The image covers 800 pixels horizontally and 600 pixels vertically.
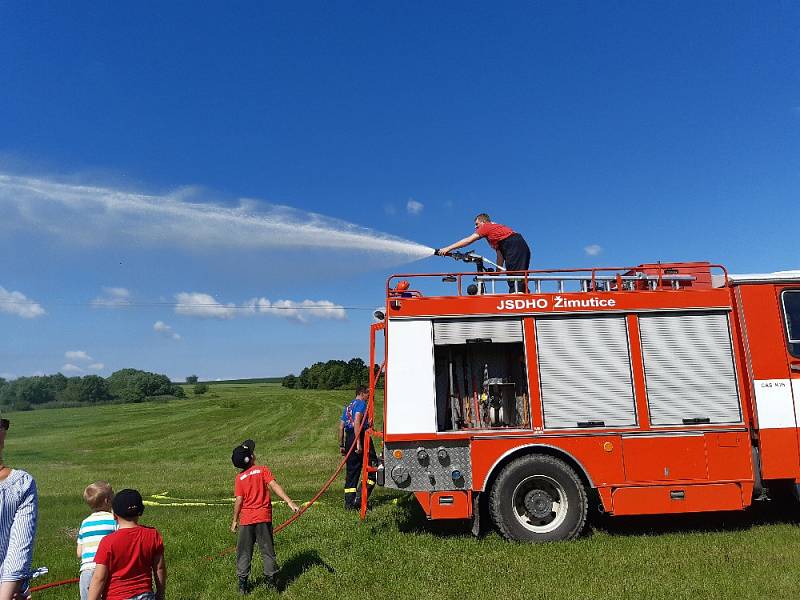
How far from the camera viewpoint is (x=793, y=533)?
6.91m

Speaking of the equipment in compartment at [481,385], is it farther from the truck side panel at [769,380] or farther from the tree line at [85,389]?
the tree line at [85,389]

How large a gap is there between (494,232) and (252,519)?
212 inches

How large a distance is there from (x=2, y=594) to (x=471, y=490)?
16.3 feet

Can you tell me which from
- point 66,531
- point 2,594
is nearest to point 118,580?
point 2,594

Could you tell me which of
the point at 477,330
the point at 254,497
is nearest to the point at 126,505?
the point at 254,497

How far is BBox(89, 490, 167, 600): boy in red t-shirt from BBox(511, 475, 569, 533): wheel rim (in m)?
4.64

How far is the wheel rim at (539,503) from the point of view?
7004mm

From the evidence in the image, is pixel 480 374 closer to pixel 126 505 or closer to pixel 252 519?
pixel 252 519

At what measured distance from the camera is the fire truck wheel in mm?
6926

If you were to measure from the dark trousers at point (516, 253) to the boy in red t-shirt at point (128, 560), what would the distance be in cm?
617

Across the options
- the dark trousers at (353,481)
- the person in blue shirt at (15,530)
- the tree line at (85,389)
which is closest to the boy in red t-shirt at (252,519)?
the person in blue shirt at (15,530)

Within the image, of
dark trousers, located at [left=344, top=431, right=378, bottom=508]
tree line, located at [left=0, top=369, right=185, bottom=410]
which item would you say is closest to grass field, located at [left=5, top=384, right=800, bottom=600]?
dark trousers, located at [left=344, top=431, right=378, bottom=508]

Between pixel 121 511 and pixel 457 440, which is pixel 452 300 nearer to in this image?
pixel 457 440

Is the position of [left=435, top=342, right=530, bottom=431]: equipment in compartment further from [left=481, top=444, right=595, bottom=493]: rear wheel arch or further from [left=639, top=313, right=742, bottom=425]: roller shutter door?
[left=639, top=313, right=742, bottom=425]: roller shutter door
